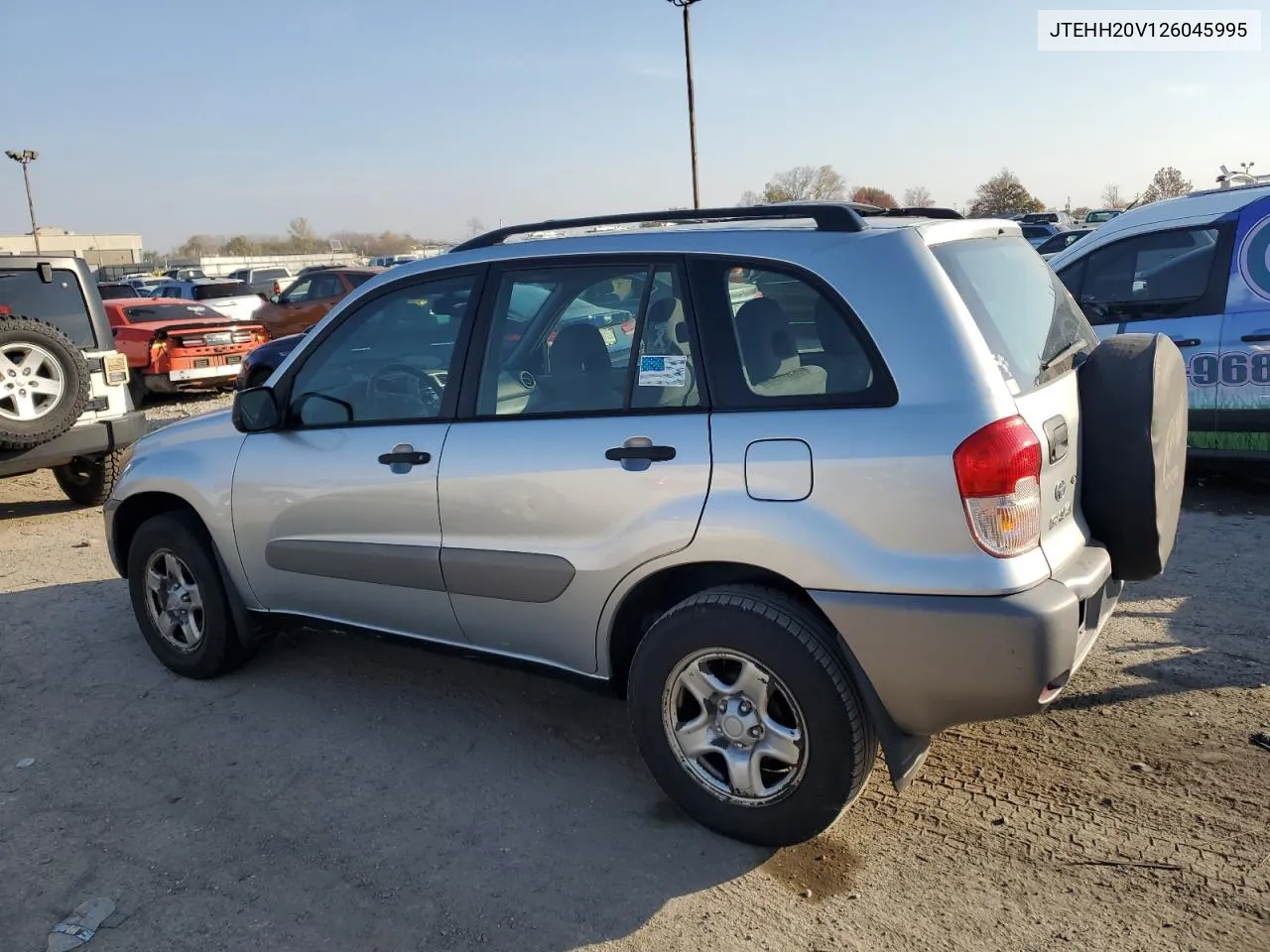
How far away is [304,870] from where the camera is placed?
3145 mm

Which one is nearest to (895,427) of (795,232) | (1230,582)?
(795,232)

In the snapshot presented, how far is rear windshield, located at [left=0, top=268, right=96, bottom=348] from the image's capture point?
7367mm

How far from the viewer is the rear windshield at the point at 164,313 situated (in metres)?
14.2

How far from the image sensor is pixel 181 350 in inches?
518

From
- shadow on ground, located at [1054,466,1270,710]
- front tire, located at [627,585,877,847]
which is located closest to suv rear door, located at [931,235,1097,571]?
front tire, located at [627,585,877,847]

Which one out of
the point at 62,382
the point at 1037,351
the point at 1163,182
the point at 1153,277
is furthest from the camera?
the point at 1163,182

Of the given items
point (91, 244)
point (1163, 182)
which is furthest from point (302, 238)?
point (1163, 182)

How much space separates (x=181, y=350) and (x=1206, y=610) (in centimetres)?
1218

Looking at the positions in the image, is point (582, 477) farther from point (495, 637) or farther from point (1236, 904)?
point (1236, 904)

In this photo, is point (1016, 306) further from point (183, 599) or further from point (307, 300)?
point (307, 300)

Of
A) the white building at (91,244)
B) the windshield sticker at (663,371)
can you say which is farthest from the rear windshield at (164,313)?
the white building at (91,244)

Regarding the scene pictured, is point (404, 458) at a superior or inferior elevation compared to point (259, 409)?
inferior

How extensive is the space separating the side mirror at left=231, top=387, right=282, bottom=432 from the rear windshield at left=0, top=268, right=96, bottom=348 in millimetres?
4240

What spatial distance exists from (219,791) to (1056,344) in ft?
10.8
